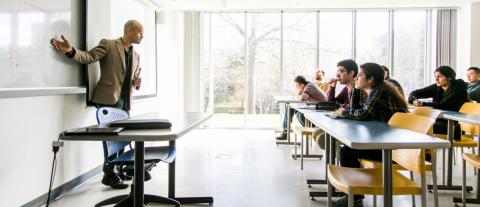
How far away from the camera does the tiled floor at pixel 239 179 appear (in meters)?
3.15

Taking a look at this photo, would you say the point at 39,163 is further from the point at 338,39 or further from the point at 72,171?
the point at 338,39

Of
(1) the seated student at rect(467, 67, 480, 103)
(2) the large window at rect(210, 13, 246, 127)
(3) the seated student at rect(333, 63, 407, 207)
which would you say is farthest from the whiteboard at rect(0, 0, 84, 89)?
(1) the seated student at rect(467, 67, 480, 103)

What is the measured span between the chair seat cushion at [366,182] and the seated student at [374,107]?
15.9 inches

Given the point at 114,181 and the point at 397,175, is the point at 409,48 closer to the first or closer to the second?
the point at 397,175

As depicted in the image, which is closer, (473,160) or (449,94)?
(473,160)

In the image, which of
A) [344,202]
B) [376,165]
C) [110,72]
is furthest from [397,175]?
[110,72]

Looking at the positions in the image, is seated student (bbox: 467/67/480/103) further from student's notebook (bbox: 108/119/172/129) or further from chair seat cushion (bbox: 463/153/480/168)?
student's notebook (bbox: 108/119/172/129)

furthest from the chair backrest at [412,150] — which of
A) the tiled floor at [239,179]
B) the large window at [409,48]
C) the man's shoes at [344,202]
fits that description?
the large window at [409,48]

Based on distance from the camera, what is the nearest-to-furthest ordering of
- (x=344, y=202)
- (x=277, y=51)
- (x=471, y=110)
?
(x=344, y=202)
(x=471, y=110)
(x=277, y=51)

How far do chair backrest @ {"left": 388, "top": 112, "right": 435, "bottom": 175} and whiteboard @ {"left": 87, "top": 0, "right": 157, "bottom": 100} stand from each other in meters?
2.70

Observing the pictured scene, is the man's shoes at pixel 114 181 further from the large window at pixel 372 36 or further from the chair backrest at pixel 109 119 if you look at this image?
the large window at pixel 372 36

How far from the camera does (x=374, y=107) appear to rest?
273 cm

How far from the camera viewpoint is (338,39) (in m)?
8.12

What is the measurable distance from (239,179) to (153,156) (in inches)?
52.8
